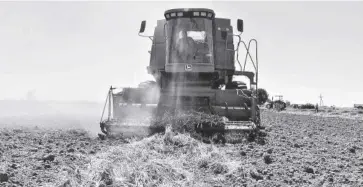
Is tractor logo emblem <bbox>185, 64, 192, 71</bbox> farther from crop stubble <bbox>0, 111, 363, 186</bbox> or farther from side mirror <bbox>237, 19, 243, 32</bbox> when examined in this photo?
crop stubble <bbox>0, 111, 363, 186</bbox>

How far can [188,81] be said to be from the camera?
10.8m

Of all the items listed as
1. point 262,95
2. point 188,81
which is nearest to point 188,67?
point 188,81

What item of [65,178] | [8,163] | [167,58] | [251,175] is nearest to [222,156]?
[251,175]

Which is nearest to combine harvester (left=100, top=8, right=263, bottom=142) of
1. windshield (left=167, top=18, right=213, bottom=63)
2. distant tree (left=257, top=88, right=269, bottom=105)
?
windshield (left=167, top=18, right=213, bottom=63)

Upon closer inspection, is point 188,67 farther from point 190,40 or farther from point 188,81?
point 190,40

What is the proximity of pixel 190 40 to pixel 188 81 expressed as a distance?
127 cm

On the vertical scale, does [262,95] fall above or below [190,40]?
below

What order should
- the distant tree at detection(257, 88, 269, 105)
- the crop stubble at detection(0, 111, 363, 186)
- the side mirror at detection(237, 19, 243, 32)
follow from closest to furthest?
the crop stubble at detection(0, 111, 363, 186)
the side mirror at detection(237, 19, 243, 32)
the distant tree at detection(257, 88, 269, 105)

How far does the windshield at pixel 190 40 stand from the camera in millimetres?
10828

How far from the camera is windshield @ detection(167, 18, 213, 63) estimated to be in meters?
10.8

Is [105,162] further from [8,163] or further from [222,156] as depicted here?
[222,156]

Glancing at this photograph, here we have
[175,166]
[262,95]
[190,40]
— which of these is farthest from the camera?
[262,95]

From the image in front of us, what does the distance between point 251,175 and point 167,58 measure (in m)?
6.19

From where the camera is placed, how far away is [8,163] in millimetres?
5750
